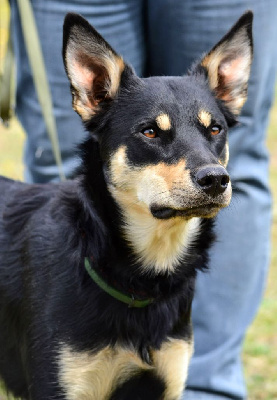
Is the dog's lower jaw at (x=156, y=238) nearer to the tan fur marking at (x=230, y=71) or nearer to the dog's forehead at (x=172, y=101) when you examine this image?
the dog's forehead at (x=172, y=101)

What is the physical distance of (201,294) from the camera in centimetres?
427

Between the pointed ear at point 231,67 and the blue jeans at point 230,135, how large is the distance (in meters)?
0.35

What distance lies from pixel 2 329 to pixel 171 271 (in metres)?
0.78

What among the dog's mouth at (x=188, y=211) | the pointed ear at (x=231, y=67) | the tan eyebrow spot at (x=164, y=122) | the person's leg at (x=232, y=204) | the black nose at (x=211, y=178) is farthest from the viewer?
the person's leg at (x=232, y=204)

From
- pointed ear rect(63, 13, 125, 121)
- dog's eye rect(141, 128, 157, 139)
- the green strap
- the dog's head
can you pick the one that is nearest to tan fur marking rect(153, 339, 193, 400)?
the dog's head

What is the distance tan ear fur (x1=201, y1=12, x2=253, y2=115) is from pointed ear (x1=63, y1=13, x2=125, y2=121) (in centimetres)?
43

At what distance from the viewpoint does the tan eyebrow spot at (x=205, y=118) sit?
10.3ft

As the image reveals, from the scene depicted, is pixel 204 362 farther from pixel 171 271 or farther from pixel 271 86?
pixel 271 86

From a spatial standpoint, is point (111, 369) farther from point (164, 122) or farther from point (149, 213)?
point (164, 122)

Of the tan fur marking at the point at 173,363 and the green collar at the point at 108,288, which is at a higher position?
the green collar at the point at 108,288

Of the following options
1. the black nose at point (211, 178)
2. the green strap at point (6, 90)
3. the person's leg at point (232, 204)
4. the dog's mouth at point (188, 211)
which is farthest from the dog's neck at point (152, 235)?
the green strap at point (6, 90)

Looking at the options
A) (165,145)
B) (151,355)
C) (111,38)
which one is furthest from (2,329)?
(111,38)

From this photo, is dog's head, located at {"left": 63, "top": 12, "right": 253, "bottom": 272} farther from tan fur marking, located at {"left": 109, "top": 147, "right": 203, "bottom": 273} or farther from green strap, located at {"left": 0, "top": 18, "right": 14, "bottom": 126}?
green strap, located at {"left": 0, "top": 18, "right": 14, "bottom": 126}

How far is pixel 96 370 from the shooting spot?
10.3 ft
